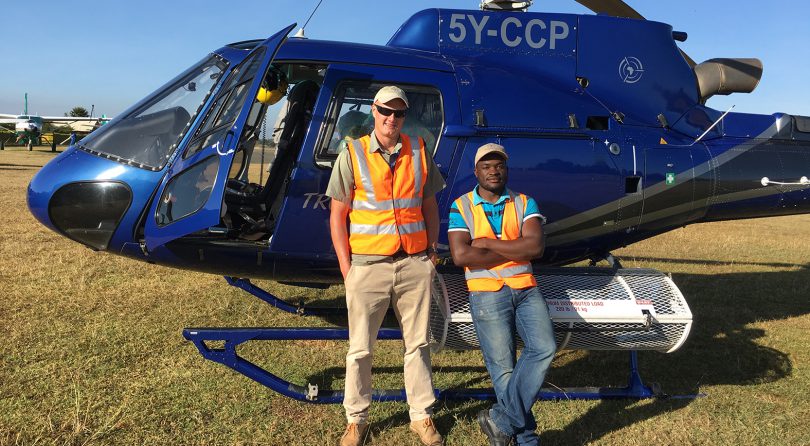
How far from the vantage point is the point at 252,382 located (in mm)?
4527

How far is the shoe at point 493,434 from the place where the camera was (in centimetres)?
342

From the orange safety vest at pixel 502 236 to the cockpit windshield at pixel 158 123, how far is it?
215cm

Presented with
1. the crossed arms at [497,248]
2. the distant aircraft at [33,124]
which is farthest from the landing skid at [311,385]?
the distant aircraft at [33,124]

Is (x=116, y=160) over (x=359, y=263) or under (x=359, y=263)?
over

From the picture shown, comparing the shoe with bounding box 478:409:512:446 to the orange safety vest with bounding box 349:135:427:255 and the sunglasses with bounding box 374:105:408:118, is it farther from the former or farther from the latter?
the sunglasses with bounding box 374:105:408:118

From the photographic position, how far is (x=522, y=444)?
3.40 m

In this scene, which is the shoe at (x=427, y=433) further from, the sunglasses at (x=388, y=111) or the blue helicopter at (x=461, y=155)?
the sunglasses at (x=388, y=111)

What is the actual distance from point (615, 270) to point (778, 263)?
7.15m

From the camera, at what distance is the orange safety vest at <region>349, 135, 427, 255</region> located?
335 cm

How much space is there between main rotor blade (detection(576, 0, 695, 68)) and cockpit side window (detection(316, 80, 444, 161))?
2.38m

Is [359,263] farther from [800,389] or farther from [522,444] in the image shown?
[800,389]

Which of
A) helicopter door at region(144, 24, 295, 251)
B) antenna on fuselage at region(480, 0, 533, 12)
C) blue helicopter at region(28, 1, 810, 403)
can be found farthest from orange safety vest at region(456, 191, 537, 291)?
antenna on fuselage at region(480, 0, 533, 12)

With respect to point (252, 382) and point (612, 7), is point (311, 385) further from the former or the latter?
point (612, 7)

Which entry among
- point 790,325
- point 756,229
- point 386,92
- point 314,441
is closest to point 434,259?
point 386,92
